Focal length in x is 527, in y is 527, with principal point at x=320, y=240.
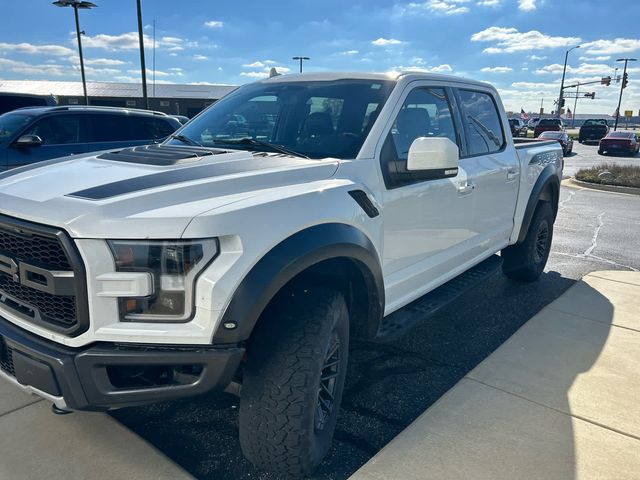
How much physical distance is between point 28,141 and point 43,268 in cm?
598

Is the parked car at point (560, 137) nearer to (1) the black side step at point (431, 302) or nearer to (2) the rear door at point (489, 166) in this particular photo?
(2) the rear door at point (489, 166)

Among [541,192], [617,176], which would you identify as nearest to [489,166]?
[541,192]

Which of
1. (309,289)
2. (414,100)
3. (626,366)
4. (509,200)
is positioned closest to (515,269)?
(509,200)

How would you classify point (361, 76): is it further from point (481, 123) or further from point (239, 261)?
point (239, 261)

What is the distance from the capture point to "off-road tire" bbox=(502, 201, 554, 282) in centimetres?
518

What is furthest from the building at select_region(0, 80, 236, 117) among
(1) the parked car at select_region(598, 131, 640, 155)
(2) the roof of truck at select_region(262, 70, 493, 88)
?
(2) the roof of truck at select_region(262, 70, 493, 88)

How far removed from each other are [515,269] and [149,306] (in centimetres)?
421

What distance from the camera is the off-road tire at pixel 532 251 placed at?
17.0 feet

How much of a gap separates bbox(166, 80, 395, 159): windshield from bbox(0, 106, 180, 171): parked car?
4.68m

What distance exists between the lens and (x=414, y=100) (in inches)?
129

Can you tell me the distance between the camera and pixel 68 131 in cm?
771

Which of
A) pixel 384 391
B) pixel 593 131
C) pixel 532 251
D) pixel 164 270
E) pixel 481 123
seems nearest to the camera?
pixel 164 270

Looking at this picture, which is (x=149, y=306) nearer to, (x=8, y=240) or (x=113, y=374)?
A: (x=113, y=374)

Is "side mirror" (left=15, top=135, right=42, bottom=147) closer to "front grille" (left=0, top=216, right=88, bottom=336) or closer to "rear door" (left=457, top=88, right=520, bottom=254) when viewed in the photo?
"front grille" (left=0, top=216, right=88, bottom=336)
